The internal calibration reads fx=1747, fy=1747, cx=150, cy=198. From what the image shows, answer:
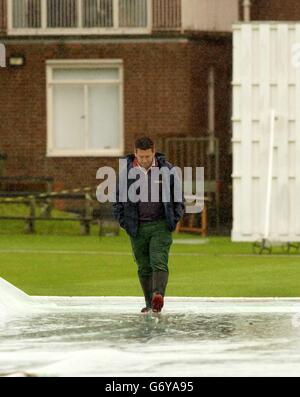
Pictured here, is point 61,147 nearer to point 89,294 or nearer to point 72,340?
point 89,294

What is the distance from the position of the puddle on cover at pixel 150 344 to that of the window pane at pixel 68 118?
20606mm

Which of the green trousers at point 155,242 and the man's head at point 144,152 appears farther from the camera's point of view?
the green trousers at point 155,242

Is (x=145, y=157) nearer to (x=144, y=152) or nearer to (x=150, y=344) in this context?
(x=144, y=152)

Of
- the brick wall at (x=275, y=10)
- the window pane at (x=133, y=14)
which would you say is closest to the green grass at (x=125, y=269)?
the window pane at (x=133, y=14)

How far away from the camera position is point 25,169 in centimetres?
3872

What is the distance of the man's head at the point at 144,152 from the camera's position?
1736 cm

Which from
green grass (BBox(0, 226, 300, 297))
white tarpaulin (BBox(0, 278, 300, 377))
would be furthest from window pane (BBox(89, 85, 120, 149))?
white tarpaulin (BBox(0, 278, 300, 377))

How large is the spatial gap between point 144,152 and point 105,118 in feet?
71.7

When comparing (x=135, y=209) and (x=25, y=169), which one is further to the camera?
(x=25, y=169)

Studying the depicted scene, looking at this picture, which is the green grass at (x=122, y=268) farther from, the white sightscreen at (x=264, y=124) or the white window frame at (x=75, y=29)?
the white window frame at (x=75, y=29)

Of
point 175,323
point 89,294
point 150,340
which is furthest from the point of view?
point 89,294

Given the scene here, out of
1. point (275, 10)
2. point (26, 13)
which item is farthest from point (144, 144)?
point (275, 10)

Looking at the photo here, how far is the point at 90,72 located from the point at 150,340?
79.5 ft
